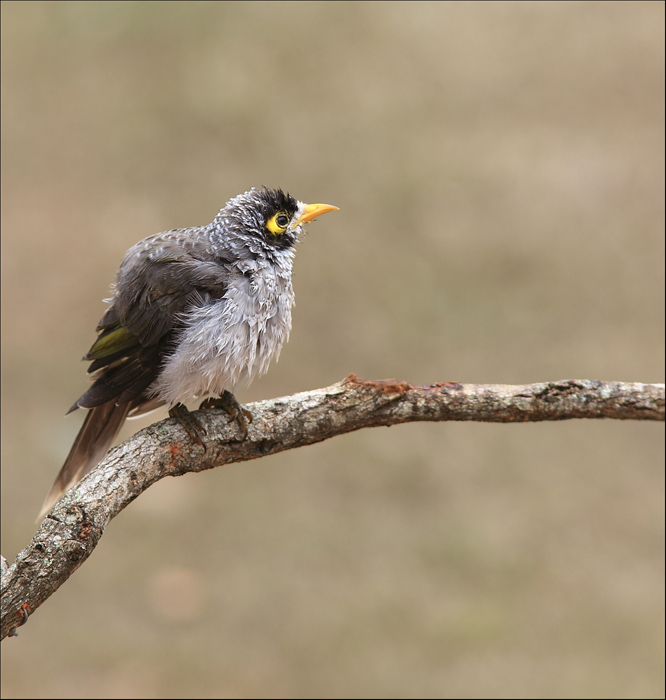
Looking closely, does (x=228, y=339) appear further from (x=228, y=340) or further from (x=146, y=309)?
(x=146, y=309)

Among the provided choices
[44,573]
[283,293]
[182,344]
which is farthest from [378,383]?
[44,573]

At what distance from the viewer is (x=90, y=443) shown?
350 cm

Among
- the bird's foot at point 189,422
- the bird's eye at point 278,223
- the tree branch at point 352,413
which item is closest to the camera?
the tree branch at point 352,413

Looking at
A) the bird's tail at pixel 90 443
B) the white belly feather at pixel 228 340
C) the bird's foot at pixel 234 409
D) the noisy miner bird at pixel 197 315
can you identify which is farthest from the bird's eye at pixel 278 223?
the bird's tail at pixel 90 443

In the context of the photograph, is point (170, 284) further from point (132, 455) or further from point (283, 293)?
point (132, 455)

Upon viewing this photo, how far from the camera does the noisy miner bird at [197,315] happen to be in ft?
10.5

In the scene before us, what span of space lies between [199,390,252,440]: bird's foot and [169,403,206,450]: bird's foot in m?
0.14

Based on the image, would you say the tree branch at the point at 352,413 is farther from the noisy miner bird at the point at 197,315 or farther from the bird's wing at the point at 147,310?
the bird's wing at the point at 147,310

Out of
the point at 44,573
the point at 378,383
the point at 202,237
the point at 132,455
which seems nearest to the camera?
the point at 44,573

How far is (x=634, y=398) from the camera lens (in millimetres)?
3330

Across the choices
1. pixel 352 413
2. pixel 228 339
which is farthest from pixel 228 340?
pixel 352 413

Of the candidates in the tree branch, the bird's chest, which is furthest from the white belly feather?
the tree branch

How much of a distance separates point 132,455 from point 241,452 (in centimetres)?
49

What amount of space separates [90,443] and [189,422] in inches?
24.2
